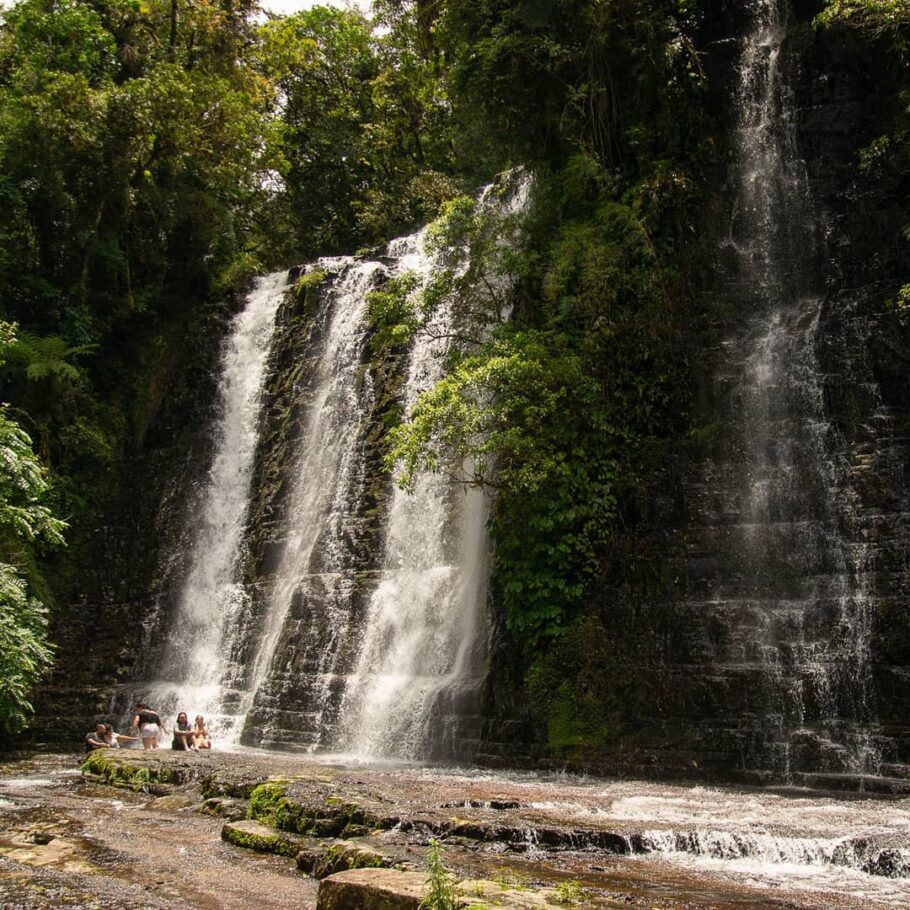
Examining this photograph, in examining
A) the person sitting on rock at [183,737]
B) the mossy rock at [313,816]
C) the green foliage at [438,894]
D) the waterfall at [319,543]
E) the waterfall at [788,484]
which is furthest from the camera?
the waterfall at [319,543]

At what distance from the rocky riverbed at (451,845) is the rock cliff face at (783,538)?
1431 mm

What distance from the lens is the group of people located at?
44.4 ft

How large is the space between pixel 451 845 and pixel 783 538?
6.97 meters

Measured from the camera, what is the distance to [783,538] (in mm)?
11641

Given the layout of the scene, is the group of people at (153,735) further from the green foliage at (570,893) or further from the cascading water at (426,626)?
the green foliage at (570,893)

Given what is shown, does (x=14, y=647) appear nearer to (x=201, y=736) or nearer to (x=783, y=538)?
(x=201, y=736)

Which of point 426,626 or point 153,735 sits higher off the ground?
point 426,626

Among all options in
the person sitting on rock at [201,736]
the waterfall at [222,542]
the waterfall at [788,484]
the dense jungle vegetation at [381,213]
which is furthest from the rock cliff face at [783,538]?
the waterfall at [222,542]

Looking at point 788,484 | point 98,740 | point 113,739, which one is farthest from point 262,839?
point 113,739

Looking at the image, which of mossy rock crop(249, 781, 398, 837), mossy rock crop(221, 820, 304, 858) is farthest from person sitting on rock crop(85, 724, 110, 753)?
mossy rock crop(221, 820, 304, 858)

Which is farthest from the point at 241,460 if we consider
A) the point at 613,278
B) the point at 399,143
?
the point at 399,143

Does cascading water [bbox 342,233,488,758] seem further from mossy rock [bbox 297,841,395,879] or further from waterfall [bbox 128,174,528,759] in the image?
mossy rock [bbox 297,841,395,879]

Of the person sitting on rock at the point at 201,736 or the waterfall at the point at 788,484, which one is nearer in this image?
the waterfall at the point at 788,484

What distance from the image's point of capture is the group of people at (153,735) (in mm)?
13523
